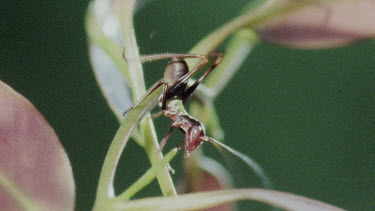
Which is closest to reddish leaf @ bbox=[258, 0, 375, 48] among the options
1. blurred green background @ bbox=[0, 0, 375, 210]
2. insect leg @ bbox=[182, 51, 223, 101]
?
insect leg @ bbox=[182, 51, 223, 101]

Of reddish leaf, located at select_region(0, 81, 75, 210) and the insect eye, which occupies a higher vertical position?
the insect eye

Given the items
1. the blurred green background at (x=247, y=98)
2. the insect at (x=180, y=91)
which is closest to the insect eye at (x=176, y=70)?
the insect at (x=180, y=91)

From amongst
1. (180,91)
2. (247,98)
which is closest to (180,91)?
(180,91)

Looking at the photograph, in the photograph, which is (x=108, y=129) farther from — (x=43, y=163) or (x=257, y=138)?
(x=43, y=163)

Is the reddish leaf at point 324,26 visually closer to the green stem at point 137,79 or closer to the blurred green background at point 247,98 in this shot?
the green stem at point 137,79

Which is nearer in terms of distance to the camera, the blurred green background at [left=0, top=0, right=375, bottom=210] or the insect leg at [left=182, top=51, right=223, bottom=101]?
the insect leg at [left=182, top=51, right=223, bottom=101]

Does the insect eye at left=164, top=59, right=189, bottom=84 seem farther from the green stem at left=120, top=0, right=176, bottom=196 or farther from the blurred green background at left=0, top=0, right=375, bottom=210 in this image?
the blurred green background at left=0, top=0, right=375, bottom=210
